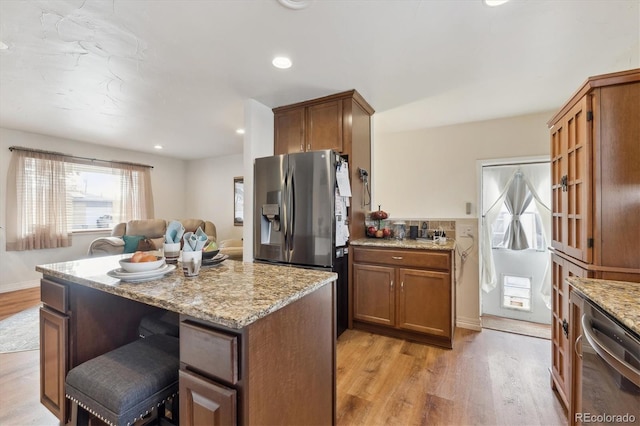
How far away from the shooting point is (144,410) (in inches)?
39.6

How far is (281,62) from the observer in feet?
6.84

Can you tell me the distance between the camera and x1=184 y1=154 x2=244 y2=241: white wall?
5848mm

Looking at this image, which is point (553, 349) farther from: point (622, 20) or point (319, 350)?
point (622, 20)

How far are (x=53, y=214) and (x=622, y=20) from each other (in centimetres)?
675

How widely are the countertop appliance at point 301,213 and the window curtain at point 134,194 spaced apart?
157 inches

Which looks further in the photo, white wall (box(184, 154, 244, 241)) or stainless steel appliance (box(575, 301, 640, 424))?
white wall (box(184, 154, 244, 241))

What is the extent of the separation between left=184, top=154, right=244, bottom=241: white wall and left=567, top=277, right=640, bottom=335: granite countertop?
5.31 m

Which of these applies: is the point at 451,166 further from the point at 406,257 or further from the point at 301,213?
the point at 301,213

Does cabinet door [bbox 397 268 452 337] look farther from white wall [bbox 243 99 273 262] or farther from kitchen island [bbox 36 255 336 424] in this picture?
white wall [bbox 243 99 273 262]

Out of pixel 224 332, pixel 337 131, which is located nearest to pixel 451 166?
pixel 337 131

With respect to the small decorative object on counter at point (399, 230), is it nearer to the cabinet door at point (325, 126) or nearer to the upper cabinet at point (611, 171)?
the cabinet door at point (325, 126)

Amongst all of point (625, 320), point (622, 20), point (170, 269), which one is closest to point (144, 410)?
point (170, 269)

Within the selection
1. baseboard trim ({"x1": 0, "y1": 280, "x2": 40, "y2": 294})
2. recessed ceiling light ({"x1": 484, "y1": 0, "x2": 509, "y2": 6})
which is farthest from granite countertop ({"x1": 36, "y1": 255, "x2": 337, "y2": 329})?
baseboard trim ({"x1": 0, "y1": 280, "x2": 40, "y2": 294})

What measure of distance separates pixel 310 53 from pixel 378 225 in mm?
2078
